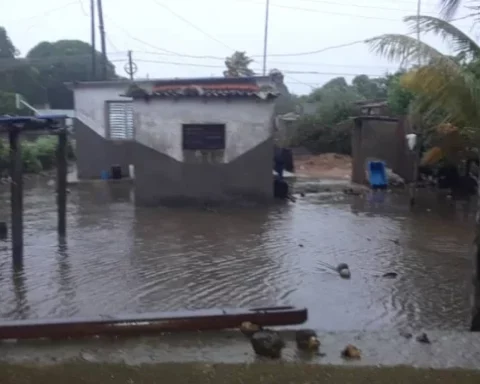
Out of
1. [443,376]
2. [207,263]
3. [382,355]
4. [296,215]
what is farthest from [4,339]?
[296,215]

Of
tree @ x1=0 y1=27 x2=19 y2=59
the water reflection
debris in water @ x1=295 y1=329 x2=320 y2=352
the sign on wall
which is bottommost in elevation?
the water reflection

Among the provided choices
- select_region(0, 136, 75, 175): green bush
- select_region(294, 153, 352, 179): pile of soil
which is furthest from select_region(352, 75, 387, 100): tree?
select_region(0, 136, 75, 175): green bush

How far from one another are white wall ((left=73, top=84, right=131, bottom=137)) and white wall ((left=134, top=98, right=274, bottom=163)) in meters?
7.49

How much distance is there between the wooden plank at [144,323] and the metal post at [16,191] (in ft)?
22.8

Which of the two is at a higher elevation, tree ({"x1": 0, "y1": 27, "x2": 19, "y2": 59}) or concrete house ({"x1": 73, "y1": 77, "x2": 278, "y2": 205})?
tree ({"x1": 0, "y1": 27, "x2": 19, "y2": 59})

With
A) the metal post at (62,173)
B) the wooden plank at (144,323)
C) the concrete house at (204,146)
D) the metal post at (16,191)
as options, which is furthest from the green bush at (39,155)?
the wooden plank at (144,323)

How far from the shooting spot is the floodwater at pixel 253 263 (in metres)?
8.80

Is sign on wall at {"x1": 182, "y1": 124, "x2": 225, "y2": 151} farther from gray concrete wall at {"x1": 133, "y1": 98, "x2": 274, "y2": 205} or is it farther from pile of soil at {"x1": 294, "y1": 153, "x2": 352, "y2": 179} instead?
pile of soil at {"x1": 294, "y1": 153, "x2": 352, "y2": 179}

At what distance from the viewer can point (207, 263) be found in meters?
11.4

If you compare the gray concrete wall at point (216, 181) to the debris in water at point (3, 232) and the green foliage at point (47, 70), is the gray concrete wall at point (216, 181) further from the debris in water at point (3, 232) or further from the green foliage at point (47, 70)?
the green foliage at point (47, 70)

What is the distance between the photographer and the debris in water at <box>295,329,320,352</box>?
3741 mm

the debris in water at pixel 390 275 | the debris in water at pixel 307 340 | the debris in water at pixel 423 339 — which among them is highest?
the debris in water at pixel 307 340

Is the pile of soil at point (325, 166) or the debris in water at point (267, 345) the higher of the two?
the debris in water at point (267, 345)

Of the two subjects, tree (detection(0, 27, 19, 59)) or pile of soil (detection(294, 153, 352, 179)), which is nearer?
pile of soil (detection(294, 153, 352, 179))
